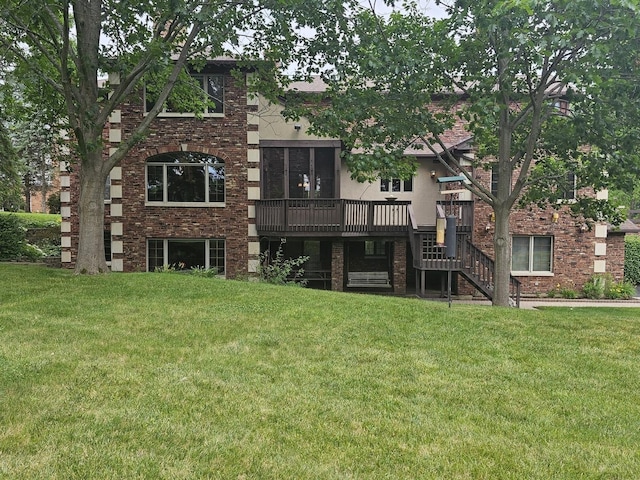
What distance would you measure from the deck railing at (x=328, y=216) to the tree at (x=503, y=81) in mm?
3472

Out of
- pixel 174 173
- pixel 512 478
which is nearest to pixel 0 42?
pixel 174 173

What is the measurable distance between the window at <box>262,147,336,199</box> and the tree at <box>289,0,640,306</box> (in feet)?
11.1

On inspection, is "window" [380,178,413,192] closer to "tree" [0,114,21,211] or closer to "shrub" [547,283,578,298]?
"shrub" [547,283,578,298]

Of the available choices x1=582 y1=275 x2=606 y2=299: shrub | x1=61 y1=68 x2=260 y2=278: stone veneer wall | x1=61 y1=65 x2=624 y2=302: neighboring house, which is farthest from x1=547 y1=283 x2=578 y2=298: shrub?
x1=61 y1=68 x2=260 y2=278: stone veneer wall

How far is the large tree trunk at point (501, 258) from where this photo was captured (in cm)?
1085

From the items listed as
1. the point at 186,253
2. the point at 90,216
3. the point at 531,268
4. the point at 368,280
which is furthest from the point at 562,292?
the point at 90,216

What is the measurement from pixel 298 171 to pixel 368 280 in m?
4.70

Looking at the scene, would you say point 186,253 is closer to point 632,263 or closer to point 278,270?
point 278,270

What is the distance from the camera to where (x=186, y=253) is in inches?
601

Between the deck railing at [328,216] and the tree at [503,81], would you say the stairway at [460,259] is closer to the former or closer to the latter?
the deck railing at [328,216]

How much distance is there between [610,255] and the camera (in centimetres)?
1656

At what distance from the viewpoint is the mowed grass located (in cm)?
294

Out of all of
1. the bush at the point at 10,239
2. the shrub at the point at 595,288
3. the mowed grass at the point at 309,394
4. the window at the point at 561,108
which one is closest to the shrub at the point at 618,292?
the shrub at the point at 595,288

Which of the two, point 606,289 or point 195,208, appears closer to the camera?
point 195,208
